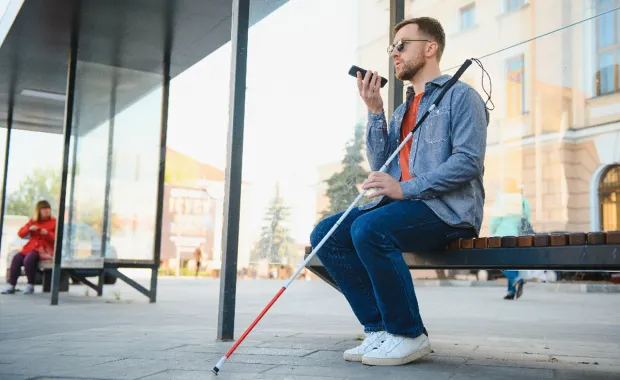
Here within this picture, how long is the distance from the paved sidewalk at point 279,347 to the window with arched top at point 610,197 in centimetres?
230

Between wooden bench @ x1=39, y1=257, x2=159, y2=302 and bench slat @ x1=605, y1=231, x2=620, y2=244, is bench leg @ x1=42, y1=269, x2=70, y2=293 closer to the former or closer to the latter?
wooden bench @ x1=39, y1=257, x2=159, y2=302

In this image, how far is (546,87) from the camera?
1004 cm

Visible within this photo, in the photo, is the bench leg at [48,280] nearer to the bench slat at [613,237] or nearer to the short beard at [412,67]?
the short beard at [412,67]

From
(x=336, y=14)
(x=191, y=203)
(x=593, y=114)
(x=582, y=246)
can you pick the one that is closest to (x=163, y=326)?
(x=336, y=14)

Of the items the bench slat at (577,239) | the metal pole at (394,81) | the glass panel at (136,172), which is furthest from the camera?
the glass panel at (136,172)

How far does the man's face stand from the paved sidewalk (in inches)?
56.2

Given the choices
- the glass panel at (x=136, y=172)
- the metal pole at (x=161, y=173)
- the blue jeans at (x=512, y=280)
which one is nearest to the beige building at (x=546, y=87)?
the blue jeans at (x=512, y=280)

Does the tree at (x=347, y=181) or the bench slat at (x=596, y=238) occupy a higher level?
the tree at (x=347, y=181)

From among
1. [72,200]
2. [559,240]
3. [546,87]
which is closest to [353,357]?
[559,240]

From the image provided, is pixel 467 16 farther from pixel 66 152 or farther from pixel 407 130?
pixel 66 152

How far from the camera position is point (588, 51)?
6.97 meters

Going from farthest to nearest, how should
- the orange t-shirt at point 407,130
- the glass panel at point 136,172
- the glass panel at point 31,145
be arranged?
1. the glass panel at point 31,145
2. the glass panel at point 136,172
3. the orange t-shirt at point 407,130

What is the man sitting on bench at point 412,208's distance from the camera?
2.96 m

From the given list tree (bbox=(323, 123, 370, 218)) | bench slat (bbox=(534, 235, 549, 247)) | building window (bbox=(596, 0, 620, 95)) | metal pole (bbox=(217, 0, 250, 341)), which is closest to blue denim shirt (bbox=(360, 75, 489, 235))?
bench slat (bbox=(534, 235, 549, 247))
